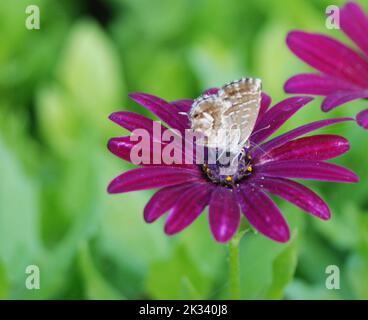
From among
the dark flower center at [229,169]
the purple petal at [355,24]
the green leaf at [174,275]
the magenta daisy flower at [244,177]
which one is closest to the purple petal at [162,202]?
the magenta daisy flower at [244,177]

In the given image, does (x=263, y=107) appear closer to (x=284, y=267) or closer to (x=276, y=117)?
(x=276, y=117)

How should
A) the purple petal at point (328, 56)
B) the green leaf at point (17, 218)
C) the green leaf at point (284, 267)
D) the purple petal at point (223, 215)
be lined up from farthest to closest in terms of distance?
the green leaf at point (17, 218) < the purple petal at point (328, 56) < the green leaf at point (284, 267) < the purple petal at point (223, 215)

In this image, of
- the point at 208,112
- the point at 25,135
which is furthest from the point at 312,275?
the point at 25,135

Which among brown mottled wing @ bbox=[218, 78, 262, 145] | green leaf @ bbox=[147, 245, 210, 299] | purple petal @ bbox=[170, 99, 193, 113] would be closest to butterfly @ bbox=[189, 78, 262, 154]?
brown mottled wing @ bbox=[218, 78, 262, 145]

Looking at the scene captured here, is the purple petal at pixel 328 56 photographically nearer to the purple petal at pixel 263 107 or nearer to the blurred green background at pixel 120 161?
the purple petal at pixel 263 107

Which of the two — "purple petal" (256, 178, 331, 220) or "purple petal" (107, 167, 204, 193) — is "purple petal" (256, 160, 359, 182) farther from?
"purple petal" (107, 167, 204, 193)

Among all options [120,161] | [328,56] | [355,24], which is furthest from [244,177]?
[120,161]
